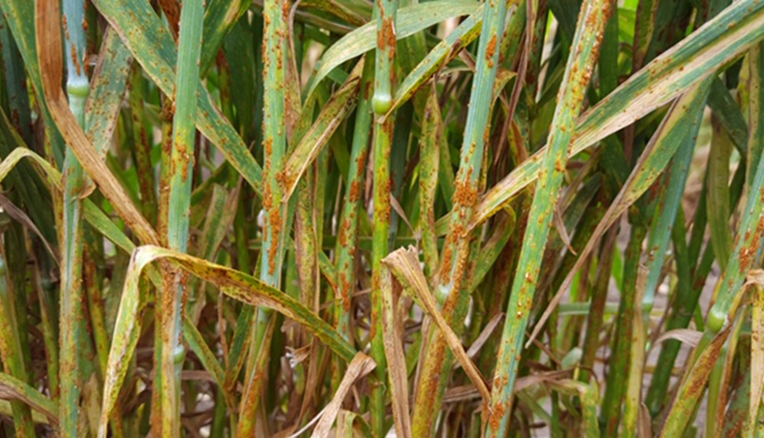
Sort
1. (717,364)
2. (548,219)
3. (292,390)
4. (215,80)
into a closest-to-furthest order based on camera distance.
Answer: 1. (548,219)
2. (717,364)
3. (292,390)
4. (215,80)

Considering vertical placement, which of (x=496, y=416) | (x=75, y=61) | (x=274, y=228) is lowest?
(x=496, y=416)

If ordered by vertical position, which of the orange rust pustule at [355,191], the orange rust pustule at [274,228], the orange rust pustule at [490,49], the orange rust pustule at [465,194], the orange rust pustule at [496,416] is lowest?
the orange rust pustule at [496,416]

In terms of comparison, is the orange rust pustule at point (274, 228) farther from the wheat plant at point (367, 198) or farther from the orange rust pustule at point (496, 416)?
the orange rust pustule at point (496, 416)

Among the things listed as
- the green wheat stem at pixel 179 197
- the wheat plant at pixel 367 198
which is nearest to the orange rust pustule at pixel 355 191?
the wheat plant at pixel 367 198

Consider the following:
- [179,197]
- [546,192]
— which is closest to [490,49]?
[546,192]

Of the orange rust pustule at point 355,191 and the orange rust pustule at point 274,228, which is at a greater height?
the orange rust pustule at point 355,191

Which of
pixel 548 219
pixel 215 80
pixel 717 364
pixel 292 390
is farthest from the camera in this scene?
pixel 215 80

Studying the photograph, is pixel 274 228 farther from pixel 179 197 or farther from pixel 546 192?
pixel 546 192

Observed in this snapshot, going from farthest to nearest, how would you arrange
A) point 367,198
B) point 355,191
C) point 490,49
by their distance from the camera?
1. point 367,198
2. point 355,191
3. point 490,49

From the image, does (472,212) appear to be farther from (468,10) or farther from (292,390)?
(292,390)

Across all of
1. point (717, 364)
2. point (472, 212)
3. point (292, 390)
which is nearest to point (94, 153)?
point (472, 212)

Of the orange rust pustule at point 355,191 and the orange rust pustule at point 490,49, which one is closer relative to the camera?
the orange rust pustule at point 490,49
